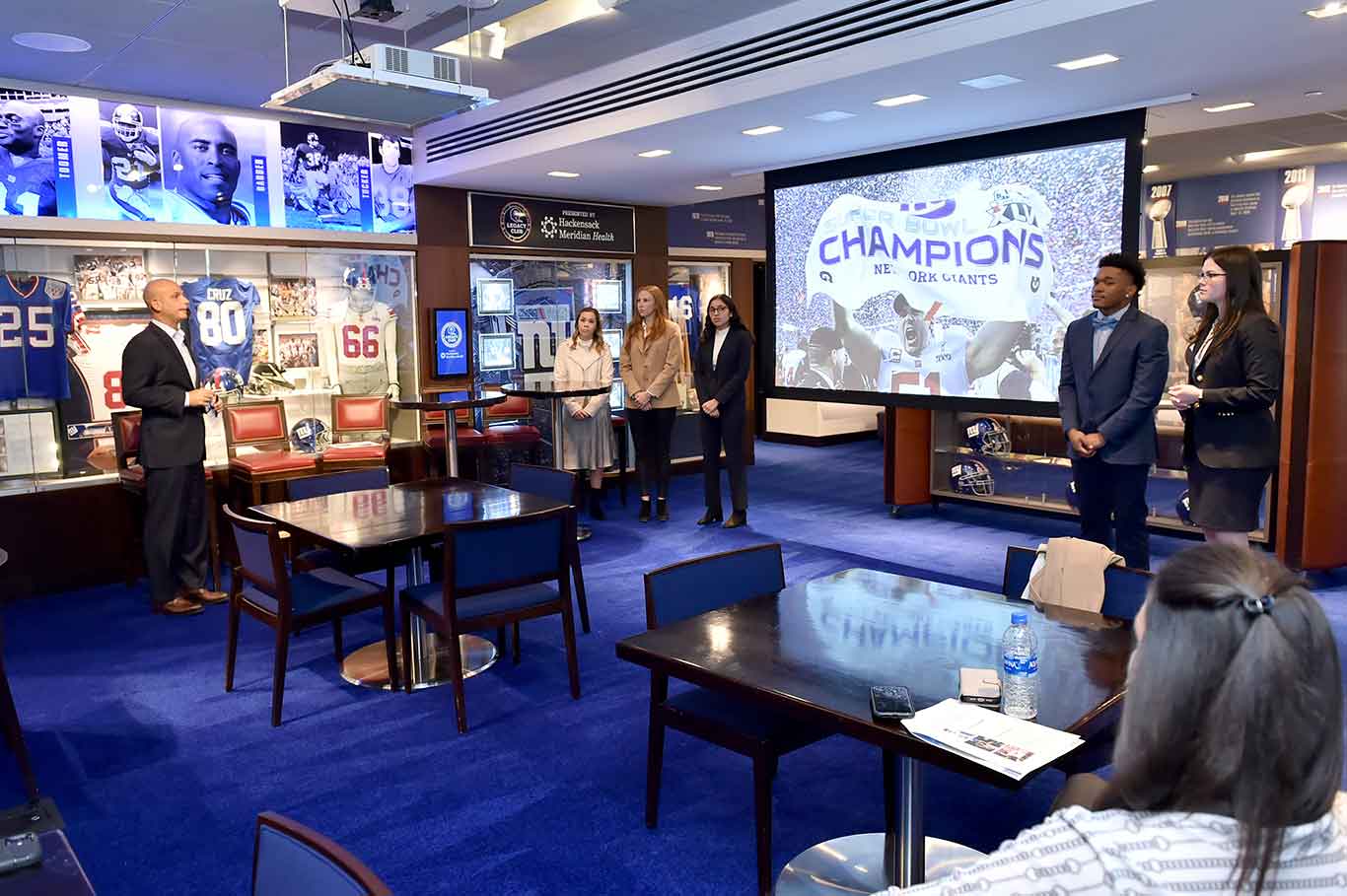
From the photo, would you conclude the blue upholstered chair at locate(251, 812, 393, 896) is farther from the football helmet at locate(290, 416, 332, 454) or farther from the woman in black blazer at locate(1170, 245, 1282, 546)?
the football helmet at locate(290, 416, 332, 454)

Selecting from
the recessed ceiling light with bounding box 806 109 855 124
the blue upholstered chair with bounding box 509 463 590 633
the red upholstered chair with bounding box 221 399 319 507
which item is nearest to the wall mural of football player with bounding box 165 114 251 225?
the red upholstered chair with bounding box 221 399 319 507

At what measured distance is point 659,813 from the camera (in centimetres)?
325

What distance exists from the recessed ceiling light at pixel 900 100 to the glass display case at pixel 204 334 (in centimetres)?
417

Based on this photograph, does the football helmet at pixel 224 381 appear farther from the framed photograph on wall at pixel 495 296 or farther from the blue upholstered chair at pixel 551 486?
the blue upholstered chair at pixel 551 486

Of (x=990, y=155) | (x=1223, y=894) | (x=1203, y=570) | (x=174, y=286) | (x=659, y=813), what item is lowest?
(x=659, y=813)

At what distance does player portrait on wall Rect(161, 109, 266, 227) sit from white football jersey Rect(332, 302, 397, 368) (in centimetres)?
96

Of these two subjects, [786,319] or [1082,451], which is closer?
[1082,451]

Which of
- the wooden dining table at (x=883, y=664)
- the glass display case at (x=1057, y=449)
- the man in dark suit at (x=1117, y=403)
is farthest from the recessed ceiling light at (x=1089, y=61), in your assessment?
the wooden dining table at (x=883, y=664)

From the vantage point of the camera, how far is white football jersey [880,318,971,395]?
6398mm

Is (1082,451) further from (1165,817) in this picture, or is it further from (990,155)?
(1165,817)

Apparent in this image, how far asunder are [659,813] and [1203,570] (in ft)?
7.85

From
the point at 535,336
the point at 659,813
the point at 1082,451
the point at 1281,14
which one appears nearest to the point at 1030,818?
→ the point at 659,813

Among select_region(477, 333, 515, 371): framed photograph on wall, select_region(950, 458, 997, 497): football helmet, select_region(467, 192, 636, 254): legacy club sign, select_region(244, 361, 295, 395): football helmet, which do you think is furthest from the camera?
select_region(477, 333, 515, 371): framed photograph on wall

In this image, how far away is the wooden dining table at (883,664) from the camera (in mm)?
2191
